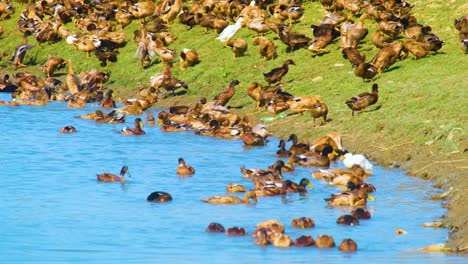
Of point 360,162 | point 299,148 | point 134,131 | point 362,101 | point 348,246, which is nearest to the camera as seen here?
point 348,246

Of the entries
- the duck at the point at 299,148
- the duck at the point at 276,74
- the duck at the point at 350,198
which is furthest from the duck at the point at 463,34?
the duck at the point at 350,198

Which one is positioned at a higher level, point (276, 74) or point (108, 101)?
point (276, 74)

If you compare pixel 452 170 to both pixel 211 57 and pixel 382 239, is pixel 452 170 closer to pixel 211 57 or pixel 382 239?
pixel 382 239

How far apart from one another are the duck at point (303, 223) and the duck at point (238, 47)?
1626 cm

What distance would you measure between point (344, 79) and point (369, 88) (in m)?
1.62

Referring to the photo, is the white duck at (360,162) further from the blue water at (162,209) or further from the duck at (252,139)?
the duck at (252,139)

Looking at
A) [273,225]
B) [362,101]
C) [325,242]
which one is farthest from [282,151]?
[325,242]

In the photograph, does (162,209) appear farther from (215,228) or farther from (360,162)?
(360,162)

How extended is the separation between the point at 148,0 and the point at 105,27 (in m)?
2.67

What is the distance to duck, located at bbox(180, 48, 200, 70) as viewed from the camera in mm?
34956

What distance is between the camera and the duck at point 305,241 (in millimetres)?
17469

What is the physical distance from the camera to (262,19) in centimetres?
3544

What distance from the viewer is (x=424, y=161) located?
76.1ft

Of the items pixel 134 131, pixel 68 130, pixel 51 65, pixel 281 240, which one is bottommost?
pixel 51 65
